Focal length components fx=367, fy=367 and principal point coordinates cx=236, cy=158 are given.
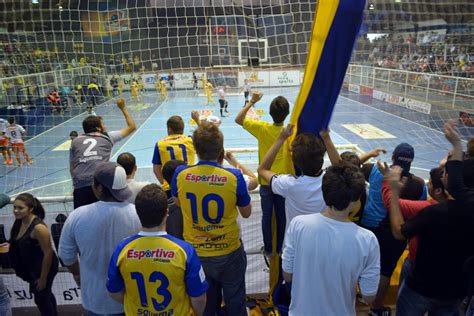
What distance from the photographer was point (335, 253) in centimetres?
179

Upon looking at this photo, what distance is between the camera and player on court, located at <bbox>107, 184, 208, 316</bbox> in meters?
1.81

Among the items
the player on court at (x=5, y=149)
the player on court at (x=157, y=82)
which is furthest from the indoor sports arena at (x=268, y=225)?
the player on court at (x=157, y=82)

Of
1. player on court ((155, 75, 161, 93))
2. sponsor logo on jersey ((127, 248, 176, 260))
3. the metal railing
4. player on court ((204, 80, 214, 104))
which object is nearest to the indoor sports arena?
sponsor logo on jersey ((127, 248, 176, 260))

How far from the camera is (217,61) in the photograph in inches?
567

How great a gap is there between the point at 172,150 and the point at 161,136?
10242mm

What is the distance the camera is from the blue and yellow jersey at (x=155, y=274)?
181 centimetres

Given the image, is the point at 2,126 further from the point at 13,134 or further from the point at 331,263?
the point at 331,263

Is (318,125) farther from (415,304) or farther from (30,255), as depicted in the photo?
(30,255)

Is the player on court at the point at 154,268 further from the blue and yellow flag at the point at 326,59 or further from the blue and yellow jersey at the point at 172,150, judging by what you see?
the blue and yellow jersey at the point at 172,150

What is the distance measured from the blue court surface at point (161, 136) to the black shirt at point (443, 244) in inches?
264

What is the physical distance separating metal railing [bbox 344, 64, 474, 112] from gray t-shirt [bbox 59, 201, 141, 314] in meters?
11.2

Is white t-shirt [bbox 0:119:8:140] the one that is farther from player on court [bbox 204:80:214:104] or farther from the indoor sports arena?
player on court [bbox 204:80:214:104]

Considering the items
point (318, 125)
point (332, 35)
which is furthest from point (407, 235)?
point (332, 35)

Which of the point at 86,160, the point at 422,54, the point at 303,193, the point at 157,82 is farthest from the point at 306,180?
the point at 157,82
